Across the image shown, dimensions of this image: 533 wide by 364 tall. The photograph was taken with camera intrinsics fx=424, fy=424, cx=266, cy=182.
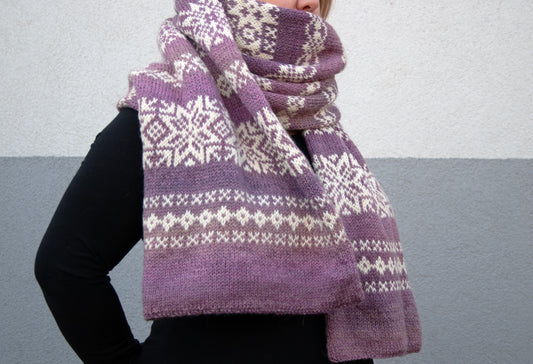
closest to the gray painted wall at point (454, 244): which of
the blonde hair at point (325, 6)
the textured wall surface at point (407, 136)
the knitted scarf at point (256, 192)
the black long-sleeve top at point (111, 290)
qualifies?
the textured wall surface at point (407, 136)

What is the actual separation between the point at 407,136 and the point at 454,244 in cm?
55

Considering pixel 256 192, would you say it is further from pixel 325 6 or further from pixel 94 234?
pixel 325 6

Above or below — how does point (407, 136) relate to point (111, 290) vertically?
below

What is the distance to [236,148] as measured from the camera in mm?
812

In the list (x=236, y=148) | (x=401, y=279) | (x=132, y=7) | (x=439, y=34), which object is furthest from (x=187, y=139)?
(x=439, y=34)

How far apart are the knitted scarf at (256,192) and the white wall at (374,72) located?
1103mm

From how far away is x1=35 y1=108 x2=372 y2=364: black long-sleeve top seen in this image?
732mm

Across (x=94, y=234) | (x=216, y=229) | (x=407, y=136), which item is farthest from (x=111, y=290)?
(x=407, y=136)

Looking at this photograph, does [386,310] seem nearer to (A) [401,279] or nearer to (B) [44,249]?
(A) [401,279]

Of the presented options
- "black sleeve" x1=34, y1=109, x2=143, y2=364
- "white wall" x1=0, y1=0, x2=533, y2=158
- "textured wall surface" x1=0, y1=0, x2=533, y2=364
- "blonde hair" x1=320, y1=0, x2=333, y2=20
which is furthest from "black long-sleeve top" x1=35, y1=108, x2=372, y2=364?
"white wall" x1=0, y1=0, x2=533, y2=158

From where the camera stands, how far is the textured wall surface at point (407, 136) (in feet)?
6.34

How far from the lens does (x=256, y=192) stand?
0.80m

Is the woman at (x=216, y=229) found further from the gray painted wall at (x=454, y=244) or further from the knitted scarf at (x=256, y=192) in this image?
the gray painted wall at (x=454, y=244)

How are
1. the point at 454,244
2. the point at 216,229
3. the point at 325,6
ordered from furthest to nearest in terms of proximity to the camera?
the point at 454,244
the point at 325,6
the point at 216,229
